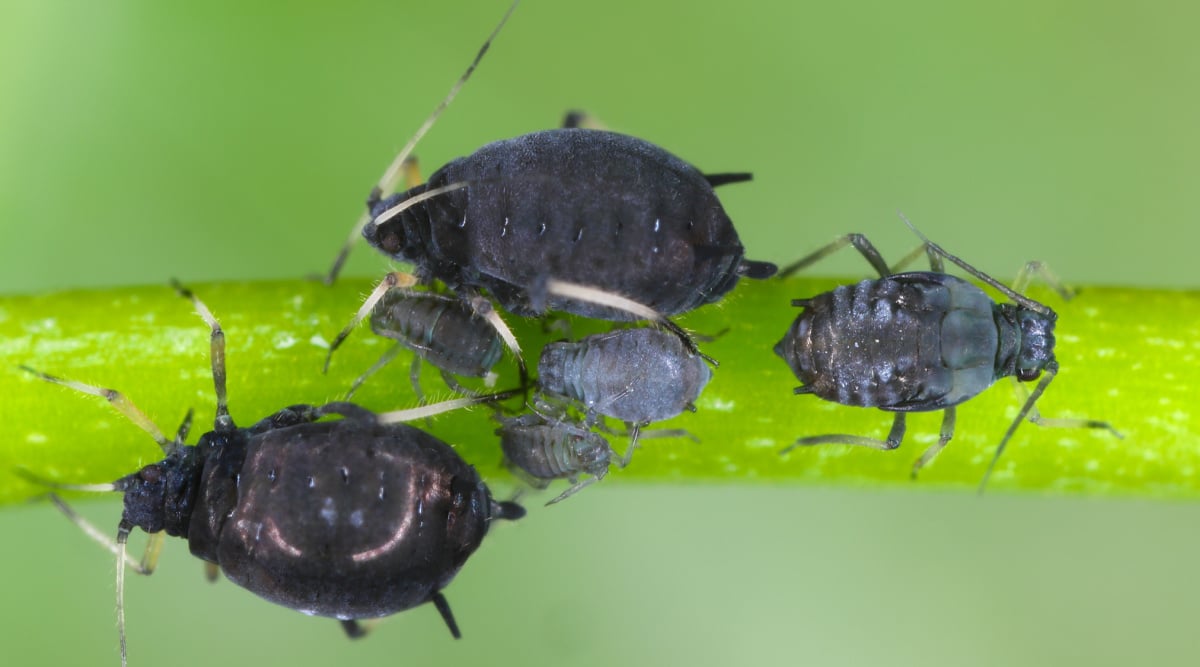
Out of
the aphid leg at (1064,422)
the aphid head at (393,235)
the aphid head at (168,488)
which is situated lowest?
the aphid head at (168,488)

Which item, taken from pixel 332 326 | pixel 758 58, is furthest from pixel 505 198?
pixel 758 58

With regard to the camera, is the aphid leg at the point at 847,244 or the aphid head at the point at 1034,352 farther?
the aphid leg at the point at 847,244

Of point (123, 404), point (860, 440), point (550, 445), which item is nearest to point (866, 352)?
point (860, 440)

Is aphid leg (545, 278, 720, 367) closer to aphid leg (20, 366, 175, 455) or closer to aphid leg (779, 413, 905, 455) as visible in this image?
aphid leg (779, 413, 905, 455)

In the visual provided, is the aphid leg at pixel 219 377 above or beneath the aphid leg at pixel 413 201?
beneath

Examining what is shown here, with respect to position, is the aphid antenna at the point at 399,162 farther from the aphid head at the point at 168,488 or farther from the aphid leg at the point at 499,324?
the aphid head at the point at 168,488

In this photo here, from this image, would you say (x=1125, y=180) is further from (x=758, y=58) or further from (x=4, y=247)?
(x=4, y=247)

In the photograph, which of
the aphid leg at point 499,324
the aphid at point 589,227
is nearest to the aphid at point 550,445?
the aphid leg at point 499,324

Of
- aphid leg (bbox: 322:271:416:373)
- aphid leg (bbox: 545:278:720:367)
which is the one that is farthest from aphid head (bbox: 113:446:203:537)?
aphid leg (bbox: 545:278:720:367)
